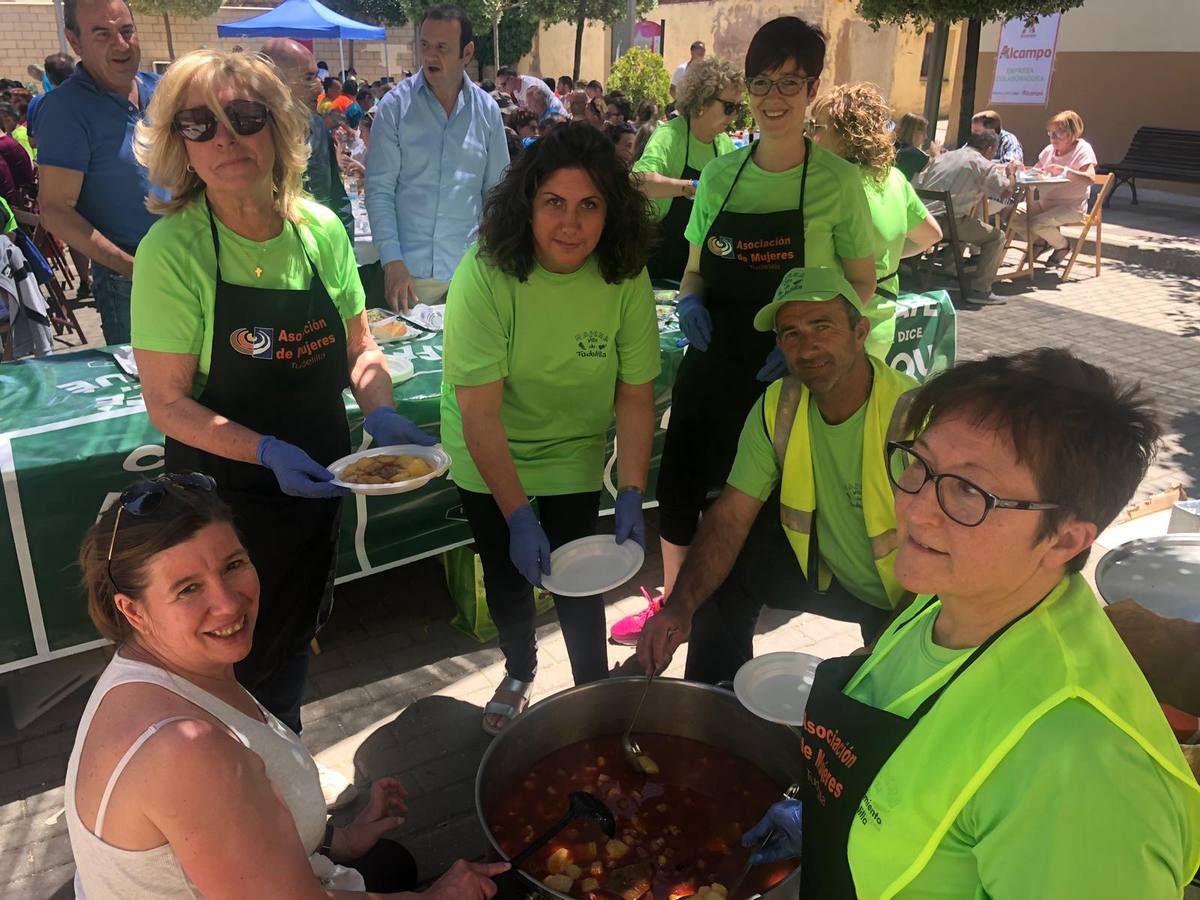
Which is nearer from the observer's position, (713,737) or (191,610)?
(191,610)

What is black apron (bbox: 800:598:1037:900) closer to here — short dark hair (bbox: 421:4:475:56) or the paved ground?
the paved ground

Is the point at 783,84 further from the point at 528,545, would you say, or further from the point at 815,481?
the point at 528,545

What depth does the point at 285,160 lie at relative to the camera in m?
2.27

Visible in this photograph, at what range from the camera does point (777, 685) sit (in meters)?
2.25

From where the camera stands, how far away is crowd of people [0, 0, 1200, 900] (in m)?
1.19

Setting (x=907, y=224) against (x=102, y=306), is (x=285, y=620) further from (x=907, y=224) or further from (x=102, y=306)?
(x=907, y=224)

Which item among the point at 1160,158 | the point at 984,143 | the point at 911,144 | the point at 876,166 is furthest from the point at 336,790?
the point at 1160,158

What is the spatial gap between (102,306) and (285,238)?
6.11 feet

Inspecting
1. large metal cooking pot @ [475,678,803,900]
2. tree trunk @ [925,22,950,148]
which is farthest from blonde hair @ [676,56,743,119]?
tree trunk @ [925,22,950,148]

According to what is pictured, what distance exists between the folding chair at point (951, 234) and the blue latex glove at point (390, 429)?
6.45m

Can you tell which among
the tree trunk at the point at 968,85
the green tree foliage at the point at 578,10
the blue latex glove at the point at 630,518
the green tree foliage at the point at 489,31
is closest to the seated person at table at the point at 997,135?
the tree trunk at the point at 968,85

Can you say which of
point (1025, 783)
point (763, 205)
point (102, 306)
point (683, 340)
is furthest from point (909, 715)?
point (102, 306)

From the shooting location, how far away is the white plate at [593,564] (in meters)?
2.48

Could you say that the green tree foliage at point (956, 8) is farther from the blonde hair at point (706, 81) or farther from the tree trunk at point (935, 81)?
the blonde hair at point (706, 81)
